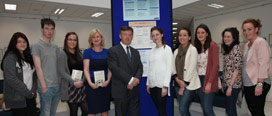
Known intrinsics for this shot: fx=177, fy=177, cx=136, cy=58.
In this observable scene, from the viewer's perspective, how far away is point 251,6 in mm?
7270

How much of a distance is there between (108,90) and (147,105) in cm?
72

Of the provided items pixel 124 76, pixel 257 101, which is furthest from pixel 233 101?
pixel 124 76

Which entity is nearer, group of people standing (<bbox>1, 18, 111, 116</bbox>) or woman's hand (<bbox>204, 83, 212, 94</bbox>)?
group of people standing (<bbox>1, 18, 111, 116</bbox>)

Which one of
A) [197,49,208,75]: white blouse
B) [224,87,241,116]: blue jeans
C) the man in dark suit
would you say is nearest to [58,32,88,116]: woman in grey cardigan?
the man in dark suit

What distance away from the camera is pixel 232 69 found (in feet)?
6.83

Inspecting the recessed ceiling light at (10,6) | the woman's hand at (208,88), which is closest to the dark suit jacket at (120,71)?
the woman's hand at (208,88)

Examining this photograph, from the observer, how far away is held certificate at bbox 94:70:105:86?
7.51 feet

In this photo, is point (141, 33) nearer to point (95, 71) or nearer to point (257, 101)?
point (95, 71)

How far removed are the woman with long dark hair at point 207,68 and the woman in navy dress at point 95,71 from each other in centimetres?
121

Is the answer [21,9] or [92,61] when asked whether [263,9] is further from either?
[21,9]

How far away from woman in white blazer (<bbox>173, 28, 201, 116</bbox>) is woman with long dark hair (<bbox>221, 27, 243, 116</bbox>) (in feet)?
1.13

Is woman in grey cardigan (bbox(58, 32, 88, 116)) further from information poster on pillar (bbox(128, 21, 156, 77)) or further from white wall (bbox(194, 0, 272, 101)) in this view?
white wall (bbox(194, 0, 272, 101))

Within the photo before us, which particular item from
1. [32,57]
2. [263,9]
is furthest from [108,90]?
[263,9]

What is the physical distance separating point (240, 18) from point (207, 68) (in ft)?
22.7
